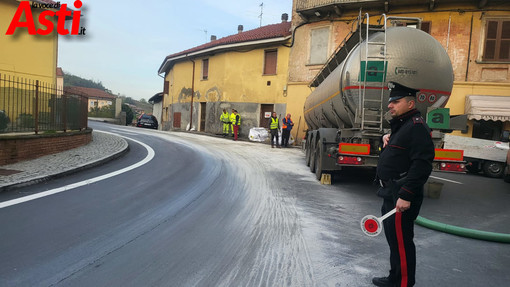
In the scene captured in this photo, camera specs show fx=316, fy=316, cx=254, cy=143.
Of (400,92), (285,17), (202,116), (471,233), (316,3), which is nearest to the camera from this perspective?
(400,92)

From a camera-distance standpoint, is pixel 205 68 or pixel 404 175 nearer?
pixel 404 175

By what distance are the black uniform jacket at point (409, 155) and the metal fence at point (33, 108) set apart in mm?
8192

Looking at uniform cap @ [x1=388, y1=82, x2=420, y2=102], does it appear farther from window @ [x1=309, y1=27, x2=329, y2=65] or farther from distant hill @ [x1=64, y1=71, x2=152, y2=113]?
distant hill @ [x1=64, y1=71, x2=152, y2=113]

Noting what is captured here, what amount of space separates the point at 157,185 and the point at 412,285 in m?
4.63

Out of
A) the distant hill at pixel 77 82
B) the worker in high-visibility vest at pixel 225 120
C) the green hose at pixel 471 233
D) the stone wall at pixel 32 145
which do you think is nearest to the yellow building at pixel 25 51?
the stone wall at pixel 32 145

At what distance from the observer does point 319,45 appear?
17.8 meters

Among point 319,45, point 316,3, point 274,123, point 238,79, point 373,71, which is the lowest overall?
point 274,123

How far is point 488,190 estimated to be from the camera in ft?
25.8

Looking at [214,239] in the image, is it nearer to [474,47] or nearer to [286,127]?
[286,127]

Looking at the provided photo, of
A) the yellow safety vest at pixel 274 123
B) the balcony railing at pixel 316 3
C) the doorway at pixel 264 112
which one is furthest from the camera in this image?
the doorway at pixel 264 112

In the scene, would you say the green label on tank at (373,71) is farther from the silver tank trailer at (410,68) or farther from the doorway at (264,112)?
the doorway at (264,112)

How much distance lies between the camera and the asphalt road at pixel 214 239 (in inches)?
109

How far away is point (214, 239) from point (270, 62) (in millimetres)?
18245

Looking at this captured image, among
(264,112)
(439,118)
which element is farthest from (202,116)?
(439,118)
